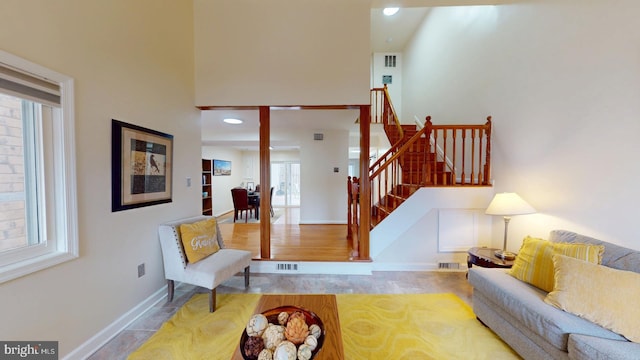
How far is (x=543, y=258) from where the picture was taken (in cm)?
186

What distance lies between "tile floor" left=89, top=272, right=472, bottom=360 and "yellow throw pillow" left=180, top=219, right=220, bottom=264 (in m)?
0.53

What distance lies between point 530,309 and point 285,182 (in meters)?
8.19

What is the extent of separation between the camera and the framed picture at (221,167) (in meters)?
7.29

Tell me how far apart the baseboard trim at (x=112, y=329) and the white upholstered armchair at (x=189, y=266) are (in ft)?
0.54

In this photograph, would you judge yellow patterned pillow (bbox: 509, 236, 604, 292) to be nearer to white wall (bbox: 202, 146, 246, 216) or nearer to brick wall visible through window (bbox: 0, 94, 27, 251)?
brick wall visible through window (bbox: 0, 94, 27, 251)

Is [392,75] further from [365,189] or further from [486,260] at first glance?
[486,260]

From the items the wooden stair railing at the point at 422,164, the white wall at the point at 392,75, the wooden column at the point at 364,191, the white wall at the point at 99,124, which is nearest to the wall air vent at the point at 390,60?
the white wall at the point at 392,75

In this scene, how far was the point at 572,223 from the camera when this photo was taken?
7.30ft

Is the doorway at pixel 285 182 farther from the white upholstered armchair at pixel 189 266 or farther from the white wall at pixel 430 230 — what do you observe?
the white upholstered armchair at pixel 189 266

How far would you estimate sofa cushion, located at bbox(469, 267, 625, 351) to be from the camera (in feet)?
4.61

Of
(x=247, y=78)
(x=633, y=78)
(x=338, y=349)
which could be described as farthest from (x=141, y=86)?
(x=633, y=78)

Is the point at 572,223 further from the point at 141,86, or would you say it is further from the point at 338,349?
the point at 141,86

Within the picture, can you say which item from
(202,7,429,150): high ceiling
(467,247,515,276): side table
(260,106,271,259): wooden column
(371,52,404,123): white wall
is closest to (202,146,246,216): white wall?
(202,7,429,150): high ceiling

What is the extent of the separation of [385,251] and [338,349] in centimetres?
220
